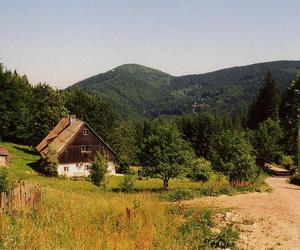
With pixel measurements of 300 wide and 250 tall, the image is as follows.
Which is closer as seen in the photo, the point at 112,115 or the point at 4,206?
the point at 4,206

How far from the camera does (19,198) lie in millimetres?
15086

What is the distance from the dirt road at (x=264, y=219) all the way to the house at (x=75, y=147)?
138 feet

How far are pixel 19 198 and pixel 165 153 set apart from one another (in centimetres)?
2071

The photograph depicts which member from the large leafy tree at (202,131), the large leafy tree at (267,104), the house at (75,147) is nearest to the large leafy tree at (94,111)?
the house at (75,147)

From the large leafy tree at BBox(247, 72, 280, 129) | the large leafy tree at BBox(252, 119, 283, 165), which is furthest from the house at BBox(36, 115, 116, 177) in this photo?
the large leafy tree at BBox(247, 72, 280, 129)

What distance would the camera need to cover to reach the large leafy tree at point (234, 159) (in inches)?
1326

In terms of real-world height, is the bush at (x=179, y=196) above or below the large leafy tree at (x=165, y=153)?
below

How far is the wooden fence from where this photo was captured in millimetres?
14766

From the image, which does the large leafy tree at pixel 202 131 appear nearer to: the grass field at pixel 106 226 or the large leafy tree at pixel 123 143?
the large leafy tree at pixel 123 143

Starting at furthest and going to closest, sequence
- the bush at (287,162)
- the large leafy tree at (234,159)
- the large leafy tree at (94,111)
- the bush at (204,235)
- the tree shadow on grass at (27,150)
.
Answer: the large leafy tree at (94,111), the tree shadow on grass at (27,150), the bush at (287,162), the large leafy tree at (234,159), the bush at (204,235)

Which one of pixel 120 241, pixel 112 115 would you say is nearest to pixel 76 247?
pixel 120 241

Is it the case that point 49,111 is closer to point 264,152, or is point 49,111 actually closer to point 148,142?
point 264,152

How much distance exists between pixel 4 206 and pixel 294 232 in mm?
10054

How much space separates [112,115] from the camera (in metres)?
85.6
